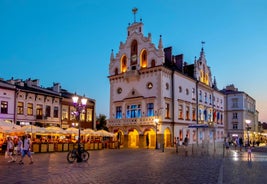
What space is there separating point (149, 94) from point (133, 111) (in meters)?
3.93

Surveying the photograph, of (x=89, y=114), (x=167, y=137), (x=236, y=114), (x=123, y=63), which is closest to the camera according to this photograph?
(x=167, y=137)

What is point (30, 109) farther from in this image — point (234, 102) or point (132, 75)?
point (234, 102)

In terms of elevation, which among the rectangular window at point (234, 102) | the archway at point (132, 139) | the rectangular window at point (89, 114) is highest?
the rectangular window at point (234, 102)

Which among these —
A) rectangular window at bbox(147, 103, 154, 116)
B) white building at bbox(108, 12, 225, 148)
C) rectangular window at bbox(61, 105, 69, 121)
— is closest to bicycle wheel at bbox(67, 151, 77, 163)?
white building at bbox(108, 12, 225, 148)

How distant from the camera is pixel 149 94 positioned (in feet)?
147

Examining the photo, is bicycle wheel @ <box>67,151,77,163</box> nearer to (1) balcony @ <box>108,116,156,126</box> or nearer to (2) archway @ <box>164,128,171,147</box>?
(1) balcony @ <box>108,116,156,126</box>

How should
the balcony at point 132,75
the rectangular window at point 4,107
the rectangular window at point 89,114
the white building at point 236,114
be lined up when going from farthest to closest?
the white building at point 236,114, the rectangular window at point 89,114, the balcony at point 132,75, the rectangular window at point 4,107

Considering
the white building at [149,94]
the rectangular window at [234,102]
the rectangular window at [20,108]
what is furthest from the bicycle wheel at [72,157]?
the rectangular window at [234,102]

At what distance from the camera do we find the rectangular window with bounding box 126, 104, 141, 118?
150ft

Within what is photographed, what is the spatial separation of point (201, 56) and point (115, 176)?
1825 inches

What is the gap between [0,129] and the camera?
29250 mm

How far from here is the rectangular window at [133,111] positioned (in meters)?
45.8

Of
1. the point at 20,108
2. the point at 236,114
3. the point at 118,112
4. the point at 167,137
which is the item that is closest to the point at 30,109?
the point at 20,108

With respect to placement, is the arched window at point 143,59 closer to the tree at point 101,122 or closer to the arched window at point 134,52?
the arched window at point 134,52
